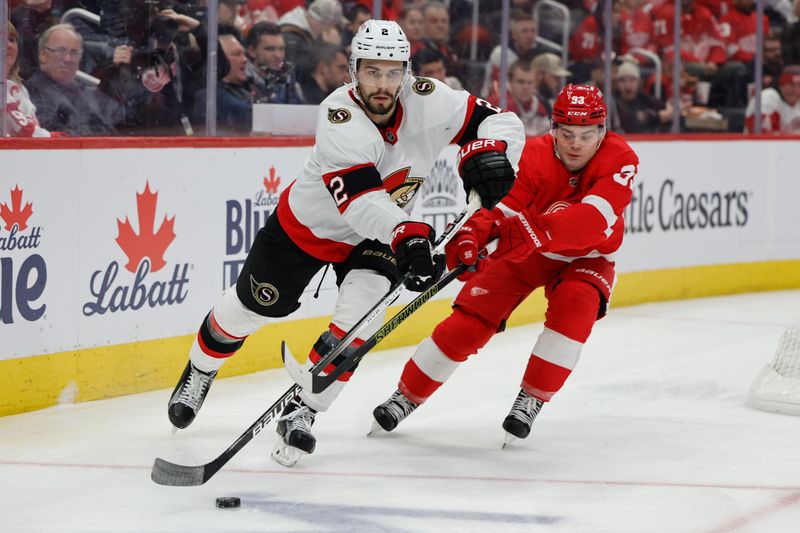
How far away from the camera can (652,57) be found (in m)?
7.05

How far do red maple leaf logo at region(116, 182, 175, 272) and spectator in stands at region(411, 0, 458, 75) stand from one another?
1.86 m

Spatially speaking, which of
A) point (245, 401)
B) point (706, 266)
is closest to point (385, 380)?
Answer: point (245, 401)

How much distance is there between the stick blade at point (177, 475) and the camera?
3.01 m

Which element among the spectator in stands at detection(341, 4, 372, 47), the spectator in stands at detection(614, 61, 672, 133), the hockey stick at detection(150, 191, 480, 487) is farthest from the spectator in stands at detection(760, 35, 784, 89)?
the hockey stick at detection(150, 191, 480, 487)

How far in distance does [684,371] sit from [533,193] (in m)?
→ 1.46

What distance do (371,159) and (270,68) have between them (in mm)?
2071

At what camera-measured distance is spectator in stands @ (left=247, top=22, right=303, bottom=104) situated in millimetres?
5039

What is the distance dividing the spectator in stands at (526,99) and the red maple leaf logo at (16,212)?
2905 mm

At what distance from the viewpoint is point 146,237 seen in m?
4.32

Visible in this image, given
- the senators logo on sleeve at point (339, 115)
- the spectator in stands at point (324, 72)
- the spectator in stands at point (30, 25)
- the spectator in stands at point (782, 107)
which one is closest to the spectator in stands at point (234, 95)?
the spectator in stands at point (324, 72)

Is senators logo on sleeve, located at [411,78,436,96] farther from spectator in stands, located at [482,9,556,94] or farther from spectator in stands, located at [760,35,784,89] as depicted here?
spectator in stands, located at [760,35,784,89]

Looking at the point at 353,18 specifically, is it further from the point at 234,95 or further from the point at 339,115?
the point at 339,115

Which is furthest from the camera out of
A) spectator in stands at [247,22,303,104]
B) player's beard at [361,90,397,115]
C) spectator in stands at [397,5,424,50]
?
spectator in stands at [397,5,424,50]

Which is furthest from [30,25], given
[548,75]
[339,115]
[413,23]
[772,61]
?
[772,61]
